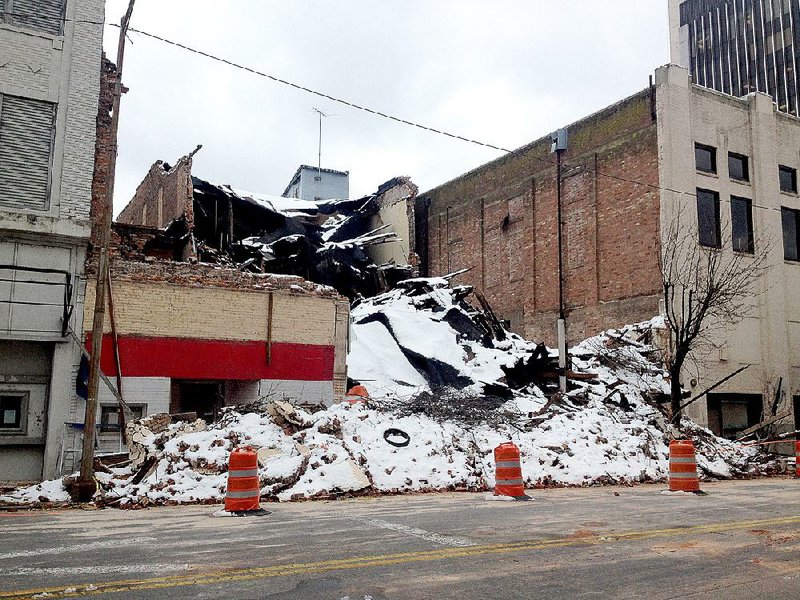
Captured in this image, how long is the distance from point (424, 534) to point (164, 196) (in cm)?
2291

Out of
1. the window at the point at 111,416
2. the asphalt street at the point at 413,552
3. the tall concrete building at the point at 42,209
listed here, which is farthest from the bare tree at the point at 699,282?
the tall concrete building at the point at 42,209

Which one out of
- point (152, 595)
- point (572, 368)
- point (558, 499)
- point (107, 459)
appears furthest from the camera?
point (572, 368)

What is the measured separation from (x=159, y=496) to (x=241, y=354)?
214 inches

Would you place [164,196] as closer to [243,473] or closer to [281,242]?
[281,242]

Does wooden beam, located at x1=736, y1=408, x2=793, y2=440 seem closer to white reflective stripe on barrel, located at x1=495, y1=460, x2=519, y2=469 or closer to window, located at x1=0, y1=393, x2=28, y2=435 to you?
white reflective stripe on barrel, located at x1=495, y1=460, x2=519, y2=469

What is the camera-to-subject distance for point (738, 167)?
28.4 m

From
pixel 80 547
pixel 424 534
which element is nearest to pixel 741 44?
pixel 424 534

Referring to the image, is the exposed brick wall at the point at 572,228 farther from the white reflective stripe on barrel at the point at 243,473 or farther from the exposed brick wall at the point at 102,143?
the white reflective stripe on barrel at the point at 243,473

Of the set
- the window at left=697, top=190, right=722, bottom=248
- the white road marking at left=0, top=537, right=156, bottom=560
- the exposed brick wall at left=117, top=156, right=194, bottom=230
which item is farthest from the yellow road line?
the window at left=697, top=190, right=722, bottom=248

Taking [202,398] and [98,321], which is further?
[202,398]

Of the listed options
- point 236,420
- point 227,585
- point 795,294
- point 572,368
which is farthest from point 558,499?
point 795,294

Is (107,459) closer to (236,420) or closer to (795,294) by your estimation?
(236,420)

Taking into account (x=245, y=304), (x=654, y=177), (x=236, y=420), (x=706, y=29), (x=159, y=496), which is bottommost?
(x=159, y=496)

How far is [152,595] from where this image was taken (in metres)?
5.51
